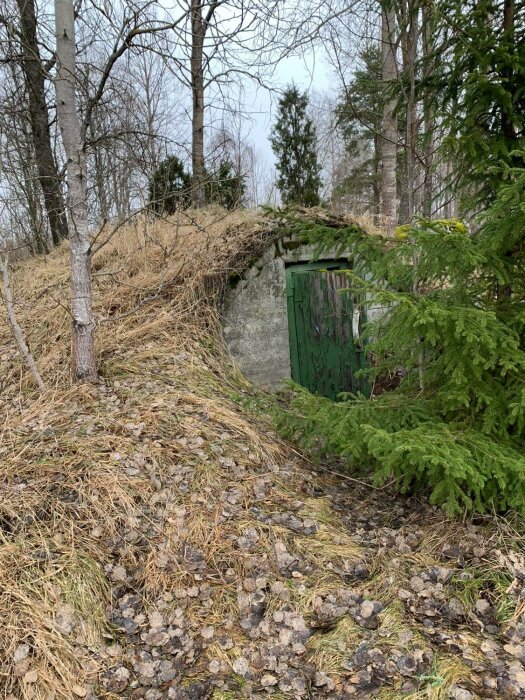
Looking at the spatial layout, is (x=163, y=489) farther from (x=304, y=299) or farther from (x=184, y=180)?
(x=184, y=180)

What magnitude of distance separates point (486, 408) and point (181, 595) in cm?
216

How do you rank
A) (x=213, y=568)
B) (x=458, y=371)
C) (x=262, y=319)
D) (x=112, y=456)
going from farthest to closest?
1. (x=262, y=319)
2. (x=112, y=456)
3. (x=213, y=568)
4. (x=458, y=371)

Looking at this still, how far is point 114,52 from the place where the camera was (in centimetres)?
389

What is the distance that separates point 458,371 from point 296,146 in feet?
55.3

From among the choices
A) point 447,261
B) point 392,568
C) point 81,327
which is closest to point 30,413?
point 81,327

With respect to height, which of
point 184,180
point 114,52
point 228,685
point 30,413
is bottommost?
point 228,685

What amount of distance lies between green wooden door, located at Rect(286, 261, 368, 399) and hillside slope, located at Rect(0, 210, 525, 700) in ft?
6.36

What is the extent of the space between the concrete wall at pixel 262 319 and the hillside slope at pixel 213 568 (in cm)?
147

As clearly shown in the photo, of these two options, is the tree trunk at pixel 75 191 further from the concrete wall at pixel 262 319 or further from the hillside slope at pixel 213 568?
the concrete wall at pixel 262 319

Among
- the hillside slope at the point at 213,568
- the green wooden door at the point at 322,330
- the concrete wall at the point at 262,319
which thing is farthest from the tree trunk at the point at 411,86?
the hillside slope at the point at 213,568

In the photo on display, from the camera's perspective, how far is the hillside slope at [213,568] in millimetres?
2240

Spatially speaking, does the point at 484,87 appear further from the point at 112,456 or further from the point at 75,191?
the point at 112,456

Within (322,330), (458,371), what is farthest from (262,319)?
(458,371)

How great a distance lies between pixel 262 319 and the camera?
229 inches
